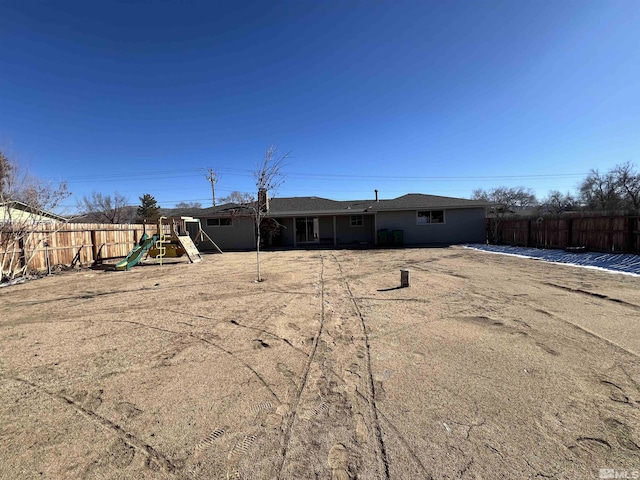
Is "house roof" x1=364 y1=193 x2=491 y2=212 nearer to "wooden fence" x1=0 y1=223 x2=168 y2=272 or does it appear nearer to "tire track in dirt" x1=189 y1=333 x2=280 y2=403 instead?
"wooden fence" x1=0 y1=223 x2=168 y2=272

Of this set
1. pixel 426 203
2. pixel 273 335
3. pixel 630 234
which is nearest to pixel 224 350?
pixel 273 335

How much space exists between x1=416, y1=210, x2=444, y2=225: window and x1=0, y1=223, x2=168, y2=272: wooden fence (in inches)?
663

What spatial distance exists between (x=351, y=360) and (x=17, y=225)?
38.3 ft

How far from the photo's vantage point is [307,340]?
3988 mm

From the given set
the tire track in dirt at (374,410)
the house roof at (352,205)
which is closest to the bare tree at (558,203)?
the house roof at (352,205)

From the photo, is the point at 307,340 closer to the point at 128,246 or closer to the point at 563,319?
the point at 563,319

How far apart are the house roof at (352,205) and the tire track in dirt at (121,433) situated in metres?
15.1

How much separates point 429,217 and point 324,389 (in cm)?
1821

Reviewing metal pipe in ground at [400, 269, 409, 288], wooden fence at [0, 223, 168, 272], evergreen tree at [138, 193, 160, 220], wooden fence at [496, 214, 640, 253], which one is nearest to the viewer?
metal pipe in ground at [400, 269, 409, 288]

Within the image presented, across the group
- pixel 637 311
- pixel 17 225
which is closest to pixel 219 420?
pixel 637 311

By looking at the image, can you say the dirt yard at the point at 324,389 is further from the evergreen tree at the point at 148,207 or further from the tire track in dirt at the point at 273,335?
the evergreen tree at the point at 148,207

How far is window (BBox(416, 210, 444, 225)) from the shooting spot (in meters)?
19.3

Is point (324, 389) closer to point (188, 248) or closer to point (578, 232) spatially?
point (188, 248)

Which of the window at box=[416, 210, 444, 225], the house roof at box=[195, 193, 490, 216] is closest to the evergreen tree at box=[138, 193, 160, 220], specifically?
the house roof at box=[195, 193, 490, 216]
